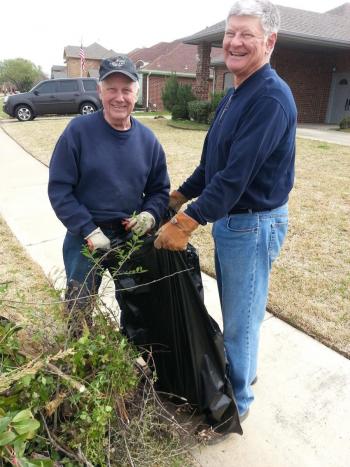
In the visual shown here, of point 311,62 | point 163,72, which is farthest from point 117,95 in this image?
point 163,72

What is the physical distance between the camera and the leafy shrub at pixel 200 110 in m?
14.8

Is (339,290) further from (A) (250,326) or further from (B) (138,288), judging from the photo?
(B) (138,288)

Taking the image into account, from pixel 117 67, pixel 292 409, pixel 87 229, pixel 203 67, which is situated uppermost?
pixel 203 67

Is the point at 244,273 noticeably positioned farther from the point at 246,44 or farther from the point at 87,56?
the point at 87,56

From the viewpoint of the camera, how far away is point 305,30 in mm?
14805

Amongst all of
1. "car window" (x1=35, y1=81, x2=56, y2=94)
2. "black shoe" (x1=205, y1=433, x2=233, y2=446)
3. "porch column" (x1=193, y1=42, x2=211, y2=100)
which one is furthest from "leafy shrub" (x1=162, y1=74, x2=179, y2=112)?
"black shoe" (x1=205, y1=433, x2=233, y2=446)

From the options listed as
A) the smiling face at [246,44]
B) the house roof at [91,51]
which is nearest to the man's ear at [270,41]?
the smiling face at [246,44]

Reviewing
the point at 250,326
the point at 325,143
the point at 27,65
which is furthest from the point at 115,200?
the point at 27,65

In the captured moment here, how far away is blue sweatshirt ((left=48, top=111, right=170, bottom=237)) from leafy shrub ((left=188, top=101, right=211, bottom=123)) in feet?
44.1

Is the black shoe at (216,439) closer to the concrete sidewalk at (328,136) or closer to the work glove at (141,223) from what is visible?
the work glove at (141,223)

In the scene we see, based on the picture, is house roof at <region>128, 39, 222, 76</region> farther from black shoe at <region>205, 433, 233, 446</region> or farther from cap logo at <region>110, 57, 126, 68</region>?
black shoe at <region>205, 433, 233, 446</region>

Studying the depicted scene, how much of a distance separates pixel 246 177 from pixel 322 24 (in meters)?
18.3

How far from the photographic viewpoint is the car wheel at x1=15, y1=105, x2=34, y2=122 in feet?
54.2

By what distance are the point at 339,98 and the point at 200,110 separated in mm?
7363
